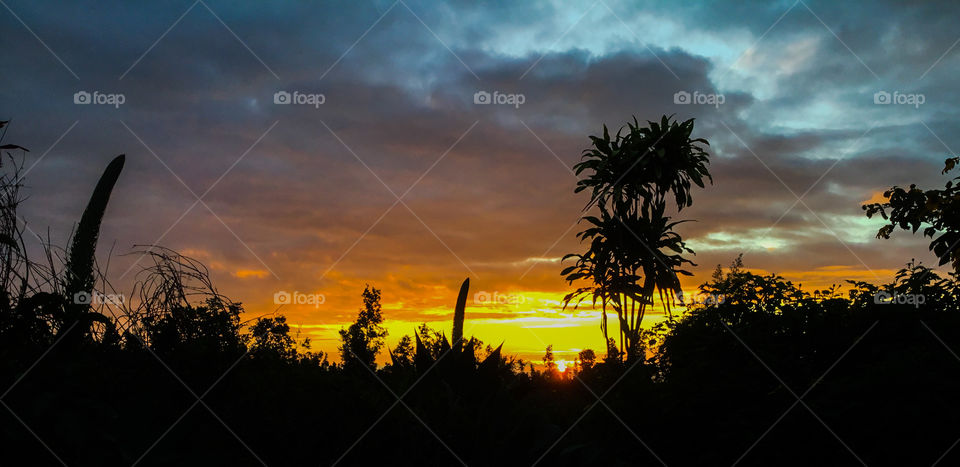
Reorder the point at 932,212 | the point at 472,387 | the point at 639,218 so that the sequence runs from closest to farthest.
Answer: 1. the point at 472,387
2. the point at 932,212
3. the point at 639,218

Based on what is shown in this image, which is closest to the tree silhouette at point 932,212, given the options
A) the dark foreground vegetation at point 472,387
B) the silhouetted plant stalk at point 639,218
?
the dark foreground vegetation at point 472,387

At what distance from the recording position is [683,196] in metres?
27.8

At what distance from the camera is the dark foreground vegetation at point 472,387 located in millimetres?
3299

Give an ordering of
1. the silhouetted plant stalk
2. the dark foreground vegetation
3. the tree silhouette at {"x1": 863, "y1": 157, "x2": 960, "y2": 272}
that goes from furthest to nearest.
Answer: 1. the silhouetted plant stalk
2. the tree silhouette at {"x1": 863, "y1": 157, "x2": 960, "y2": 272}
3. the dark foreground vegetation

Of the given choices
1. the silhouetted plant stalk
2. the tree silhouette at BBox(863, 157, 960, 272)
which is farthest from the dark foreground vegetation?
the silhouetted plant stalk

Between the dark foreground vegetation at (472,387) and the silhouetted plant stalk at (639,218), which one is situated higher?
the silhouetted plant stalk at (639,218)

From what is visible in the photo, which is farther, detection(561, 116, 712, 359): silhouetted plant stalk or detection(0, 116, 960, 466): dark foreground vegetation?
detection(561, 116, 712, 359): silhouetted plant stalk

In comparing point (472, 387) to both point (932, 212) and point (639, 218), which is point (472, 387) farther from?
point (639, 218)

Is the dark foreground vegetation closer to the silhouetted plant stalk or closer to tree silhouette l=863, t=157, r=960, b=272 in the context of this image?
tree silhouette l=863, t=157, r=960, b=272

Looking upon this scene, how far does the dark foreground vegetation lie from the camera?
3299 millimetres

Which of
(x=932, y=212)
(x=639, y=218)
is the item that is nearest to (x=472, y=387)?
(x=932, y=212)

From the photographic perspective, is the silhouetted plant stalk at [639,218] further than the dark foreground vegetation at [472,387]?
Yes

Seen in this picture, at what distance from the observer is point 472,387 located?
4559 millimetres

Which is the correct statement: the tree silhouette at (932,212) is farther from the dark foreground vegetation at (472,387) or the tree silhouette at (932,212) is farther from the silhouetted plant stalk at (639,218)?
the silhouetted plant stalk at (639,218)
